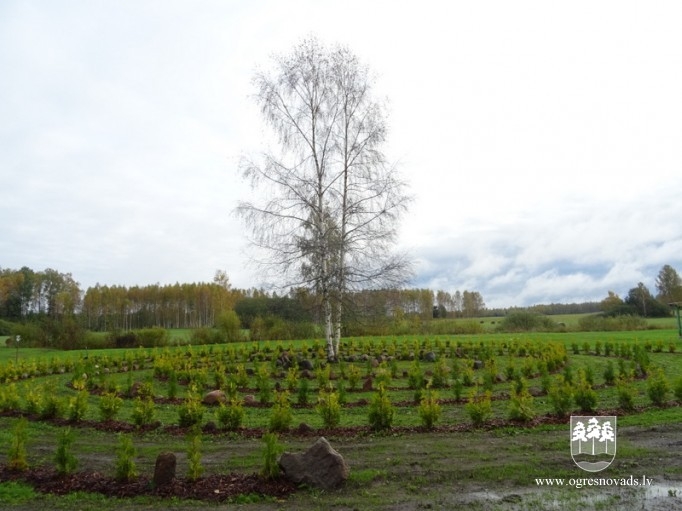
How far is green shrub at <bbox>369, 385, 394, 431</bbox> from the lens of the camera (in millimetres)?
8180

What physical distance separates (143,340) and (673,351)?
29905 millimetres

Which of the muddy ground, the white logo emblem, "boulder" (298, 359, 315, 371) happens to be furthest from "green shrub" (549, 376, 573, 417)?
"boulder" (298, 359, 315, 371)

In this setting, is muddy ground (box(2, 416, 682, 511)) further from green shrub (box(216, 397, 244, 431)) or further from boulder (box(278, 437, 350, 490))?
green shrub (box(216, 397, 244, 431))

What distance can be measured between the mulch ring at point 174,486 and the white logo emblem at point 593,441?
381 centimetres

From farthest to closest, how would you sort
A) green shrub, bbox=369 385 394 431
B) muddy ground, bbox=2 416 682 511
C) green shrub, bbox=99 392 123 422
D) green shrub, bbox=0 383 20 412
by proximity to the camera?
green shrub, bbox=0 383 20 412, green shrub, bbox=99 392 123 422, green shrub, bbox=369 385 394 431, muddy ground, bbox=2 416 682 511

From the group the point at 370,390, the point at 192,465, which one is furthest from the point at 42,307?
the point at 192,465

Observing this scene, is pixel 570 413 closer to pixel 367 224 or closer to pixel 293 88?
pixel 367 224

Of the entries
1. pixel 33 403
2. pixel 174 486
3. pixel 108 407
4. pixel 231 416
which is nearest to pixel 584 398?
pixel 231 416

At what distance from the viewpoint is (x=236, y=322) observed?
108 feet

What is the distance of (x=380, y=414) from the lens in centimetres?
820

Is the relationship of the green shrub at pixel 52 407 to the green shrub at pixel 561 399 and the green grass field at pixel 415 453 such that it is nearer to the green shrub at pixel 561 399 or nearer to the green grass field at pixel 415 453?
the green grass field at pixel 415 453

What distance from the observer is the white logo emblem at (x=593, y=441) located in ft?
20.6

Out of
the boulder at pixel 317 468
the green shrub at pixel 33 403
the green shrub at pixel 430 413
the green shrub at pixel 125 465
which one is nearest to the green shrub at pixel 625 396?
the green shrub at pixel 430 413

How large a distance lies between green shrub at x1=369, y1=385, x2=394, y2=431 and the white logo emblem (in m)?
2.80
